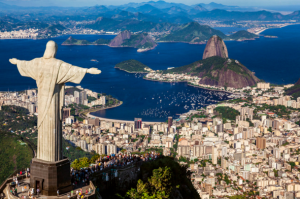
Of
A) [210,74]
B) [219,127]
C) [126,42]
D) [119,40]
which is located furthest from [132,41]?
[219,127]

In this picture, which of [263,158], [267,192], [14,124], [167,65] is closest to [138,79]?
[167,65]

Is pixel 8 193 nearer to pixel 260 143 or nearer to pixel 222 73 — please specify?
pixel 260 143

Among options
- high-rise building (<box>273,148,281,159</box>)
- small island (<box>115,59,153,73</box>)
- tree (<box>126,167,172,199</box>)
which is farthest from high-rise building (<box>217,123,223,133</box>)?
small island (<box>115,59,153,73</box>)

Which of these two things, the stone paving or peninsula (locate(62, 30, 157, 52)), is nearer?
the stone paving

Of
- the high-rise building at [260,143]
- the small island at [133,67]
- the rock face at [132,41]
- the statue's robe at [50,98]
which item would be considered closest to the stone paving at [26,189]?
the statue's robe at [50,98]

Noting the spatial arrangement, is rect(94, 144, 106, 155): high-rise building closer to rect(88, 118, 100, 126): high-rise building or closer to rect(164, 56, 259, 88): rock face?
rect(88, 118, 100, 126): high-rise building

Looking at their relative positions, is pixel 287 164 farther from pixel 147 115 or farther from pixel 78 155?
pixel 147 115
